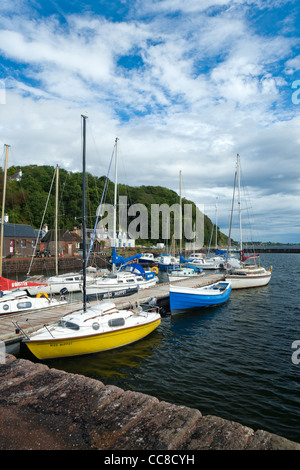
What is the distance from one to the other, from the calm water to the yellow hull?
0.35m

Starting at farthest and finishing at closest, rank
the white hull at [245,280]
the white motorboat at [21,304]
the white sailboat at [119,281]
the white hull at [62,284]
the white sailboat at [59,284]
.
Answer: the white hull at [245,280] → the white hull at [62,284] → the white sailboat at [59,284] → the white sailboat at [119,281] → the white motorboat at [21,304]

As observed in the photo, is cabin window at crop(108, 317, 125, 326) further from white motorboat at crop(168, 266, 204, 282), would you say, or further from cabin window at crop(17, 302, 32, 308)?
white motorboat at crop(168, 266, 204, 282)

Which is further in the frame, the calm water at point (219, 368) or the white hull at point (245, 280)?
the white hull at point (245, 280)

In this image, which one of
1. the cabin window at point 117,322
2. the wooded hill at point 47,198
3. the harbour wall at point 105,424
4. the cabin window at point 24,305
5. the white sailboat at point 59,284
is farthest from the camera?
the wooded hill at point 47,198

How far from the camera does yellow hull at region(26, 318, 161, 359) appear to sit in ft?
40.4

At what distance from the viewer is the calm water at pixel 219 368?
9.40 m

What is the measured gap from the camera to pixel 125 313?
15.0 metres

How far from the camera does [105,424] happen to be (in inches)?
206

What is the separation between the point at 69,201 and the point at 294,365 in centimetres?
10456

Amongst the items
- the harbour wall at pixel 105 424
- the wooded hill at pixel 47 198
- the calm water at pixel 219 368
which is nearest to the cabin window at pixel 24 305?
the calm water at pixel 219 368

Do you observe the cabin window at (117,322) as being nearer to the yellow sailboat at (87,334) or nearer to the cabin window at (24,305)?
the yellow sailboat at (87,334)

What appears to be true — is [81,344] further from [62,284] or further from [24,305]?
[62,284]

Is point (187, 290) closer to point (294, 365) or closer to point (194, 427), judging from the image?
point (294, 365)

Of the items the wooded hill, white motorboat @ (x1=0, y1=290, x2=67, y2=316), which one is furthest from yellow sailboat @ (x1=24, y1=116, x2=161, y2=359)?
the wooded hill
